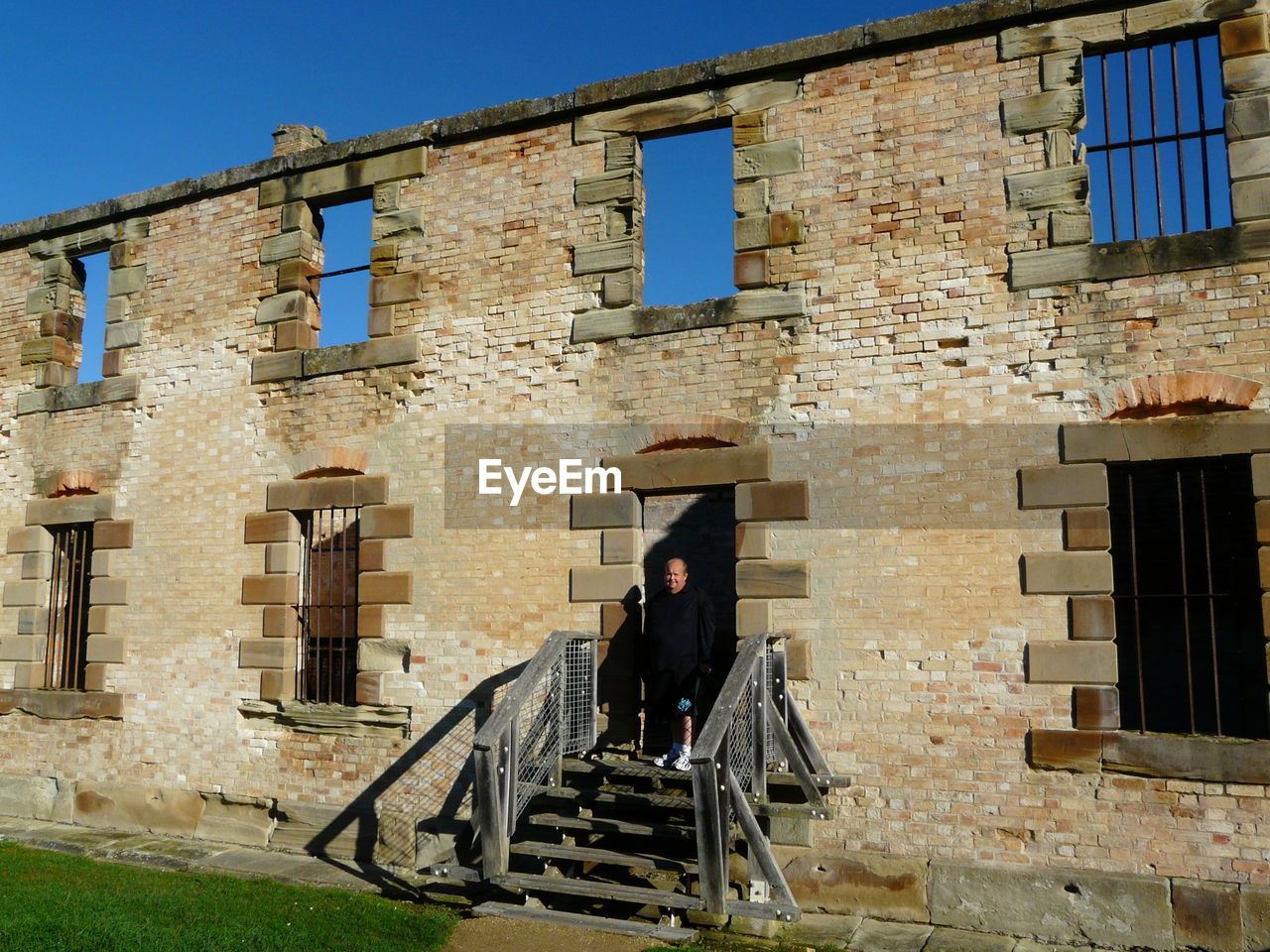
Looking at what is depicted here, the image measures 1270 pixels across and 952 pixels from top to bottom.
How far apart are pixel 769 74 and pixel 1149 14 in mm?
2901

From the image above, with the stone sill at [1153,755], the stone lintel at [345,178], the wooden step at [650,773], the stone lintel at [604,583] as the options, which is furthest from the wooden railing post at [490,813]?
the stone lintel at [345,178]

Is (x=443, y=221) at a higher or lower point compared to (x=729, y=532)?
higher

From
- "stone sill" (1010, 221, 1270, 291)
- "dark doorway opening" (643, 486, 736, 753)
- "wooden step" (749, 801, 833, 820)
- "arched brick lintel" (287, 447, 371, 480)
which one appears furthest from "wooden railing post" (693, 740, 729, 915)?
"dark doorway opening" (643, 486, 736, 753)

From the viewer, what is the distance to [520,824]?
29.3 ft

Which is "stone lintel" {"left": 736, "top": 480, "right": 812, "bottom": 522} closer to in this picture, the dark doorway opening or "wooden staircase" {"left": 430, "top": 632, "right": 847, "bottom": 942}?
"wooden staircase" {"left": 430, "top": 632, "right": 847, "bottom": 942}

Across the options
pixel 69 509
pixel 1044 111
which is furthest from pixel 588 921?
pixel 69 509

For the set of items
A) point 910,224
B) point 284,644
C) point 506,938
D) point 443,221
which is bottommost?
point 506,938

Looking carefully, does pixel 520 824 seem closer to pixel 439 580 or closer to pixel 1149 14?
Answer: pixel 439 580

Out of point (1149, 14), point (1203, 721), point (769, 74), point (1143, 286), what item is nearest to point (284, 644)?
point (769, 74)

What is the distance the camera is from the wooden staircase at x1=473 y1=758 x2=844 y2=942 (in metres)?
6.92

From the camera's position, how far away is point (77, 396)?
477 inches

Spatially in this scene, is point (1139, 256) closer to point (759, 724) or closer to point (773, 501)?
point (773, 501)

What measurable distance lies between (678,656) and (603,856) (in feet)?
5.27

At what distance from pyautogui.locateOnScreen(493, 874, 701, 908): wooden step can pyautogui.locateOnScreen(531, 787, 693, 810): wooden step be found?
1.86 ft
